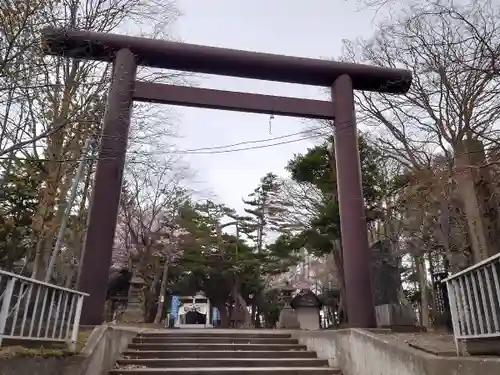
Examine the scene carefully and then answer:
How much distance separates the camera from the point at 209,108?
7.45m

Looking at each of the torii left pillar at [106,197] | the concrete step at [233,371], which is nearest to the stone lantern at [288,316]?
the concrete step at [233,371]

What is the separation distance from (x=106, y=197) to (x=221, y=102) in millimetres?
2698

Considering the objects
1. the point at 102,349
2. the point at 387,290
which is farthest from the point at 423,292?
the point at 102,349

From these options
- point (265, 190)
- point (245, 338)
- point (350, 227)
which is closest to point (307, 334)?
point (245, 338)

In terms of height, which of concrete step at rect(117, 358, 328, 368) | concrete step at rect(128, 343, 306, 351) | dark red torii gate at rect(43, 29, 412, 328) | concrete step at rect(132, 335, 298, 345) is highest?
dark red torii gate at rect(43, 29, 412, 328)

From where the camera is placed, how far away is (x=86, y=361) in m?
4.05

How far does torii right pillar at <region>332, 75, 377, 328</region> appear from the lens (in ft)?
21.0

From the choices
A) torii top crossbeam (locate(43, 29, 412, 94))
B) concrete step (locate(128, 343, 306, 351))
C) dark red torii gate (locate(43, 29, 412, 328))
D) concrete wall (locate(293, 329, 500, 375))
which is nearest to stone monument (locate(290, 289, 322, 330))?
concrete wall (locate(293, 329, 500, 375))

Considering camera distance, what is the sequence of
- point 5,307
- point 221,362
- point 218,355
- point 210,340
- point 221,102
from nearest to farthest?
point 5,307 → point 221,362 → point 218,355 → point 221,102 → point 210,340

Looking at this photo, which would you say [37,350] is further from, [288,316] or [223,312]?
[223,312]

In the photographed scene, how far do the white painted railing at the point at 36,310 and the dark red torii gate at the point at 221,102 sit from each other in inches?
56.6

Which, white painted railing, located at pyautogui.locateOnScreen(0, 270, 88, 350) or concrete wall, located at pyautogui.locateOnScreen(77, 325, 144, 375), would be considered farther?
concrete wall, located at pyautogui.locateOnScreen(77, 325, 144, 375)

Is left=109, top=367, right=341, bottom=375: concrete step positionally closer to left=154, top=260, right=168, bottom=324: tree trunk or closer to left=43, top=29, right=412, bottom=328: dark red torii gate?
left=43, top=29, right=412, bottom=328: dark red torii gate

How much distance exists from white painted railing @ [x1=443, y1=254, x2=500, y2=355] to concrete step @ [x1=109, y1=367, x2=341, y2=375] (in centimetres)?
271
